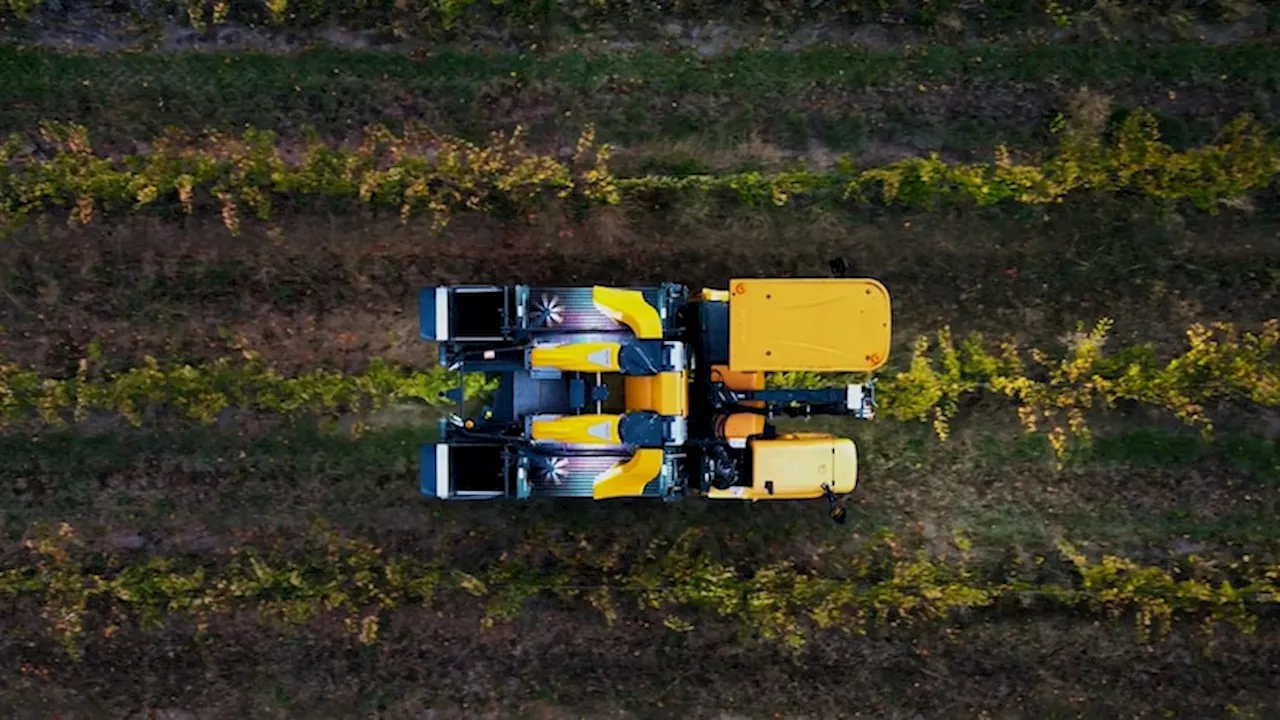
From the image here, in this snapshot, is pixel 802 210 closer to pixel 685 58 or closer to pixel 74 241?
pixel 685 58

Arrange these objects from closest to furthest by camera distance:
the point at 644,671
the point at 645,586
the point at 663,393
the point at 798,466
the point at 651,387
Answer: the point at 663,393 < the point at 651,387 < the point at 798,466 < the point at 645,586 < the point at 644,671

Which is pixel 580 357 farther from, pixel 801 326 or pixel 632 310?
pixel 801 326

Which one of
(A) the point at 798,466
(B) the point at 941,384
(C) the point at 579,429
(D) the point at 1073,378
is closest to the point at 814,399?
(A) the point at 798,466

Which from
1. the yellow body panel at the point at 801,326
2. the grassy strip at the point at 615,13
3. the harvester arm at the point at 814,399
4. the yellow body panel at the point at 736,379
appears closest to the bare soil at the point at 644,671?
the harvester arm at the point at 814,399

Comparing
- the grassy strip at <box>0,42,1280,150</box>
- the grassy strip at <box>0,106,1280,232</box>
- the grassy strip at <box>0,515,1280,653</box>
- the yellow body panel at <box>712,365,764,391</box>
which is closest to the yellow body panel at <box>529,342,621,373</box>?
the yellow body panel at <box>712,365,764,391</box>

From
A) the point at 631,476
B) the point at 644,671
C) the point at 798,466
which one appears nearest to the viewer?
the point at 631,476

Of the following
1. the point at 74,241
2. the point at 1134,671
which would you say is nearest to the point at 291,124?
the point at 74,241
